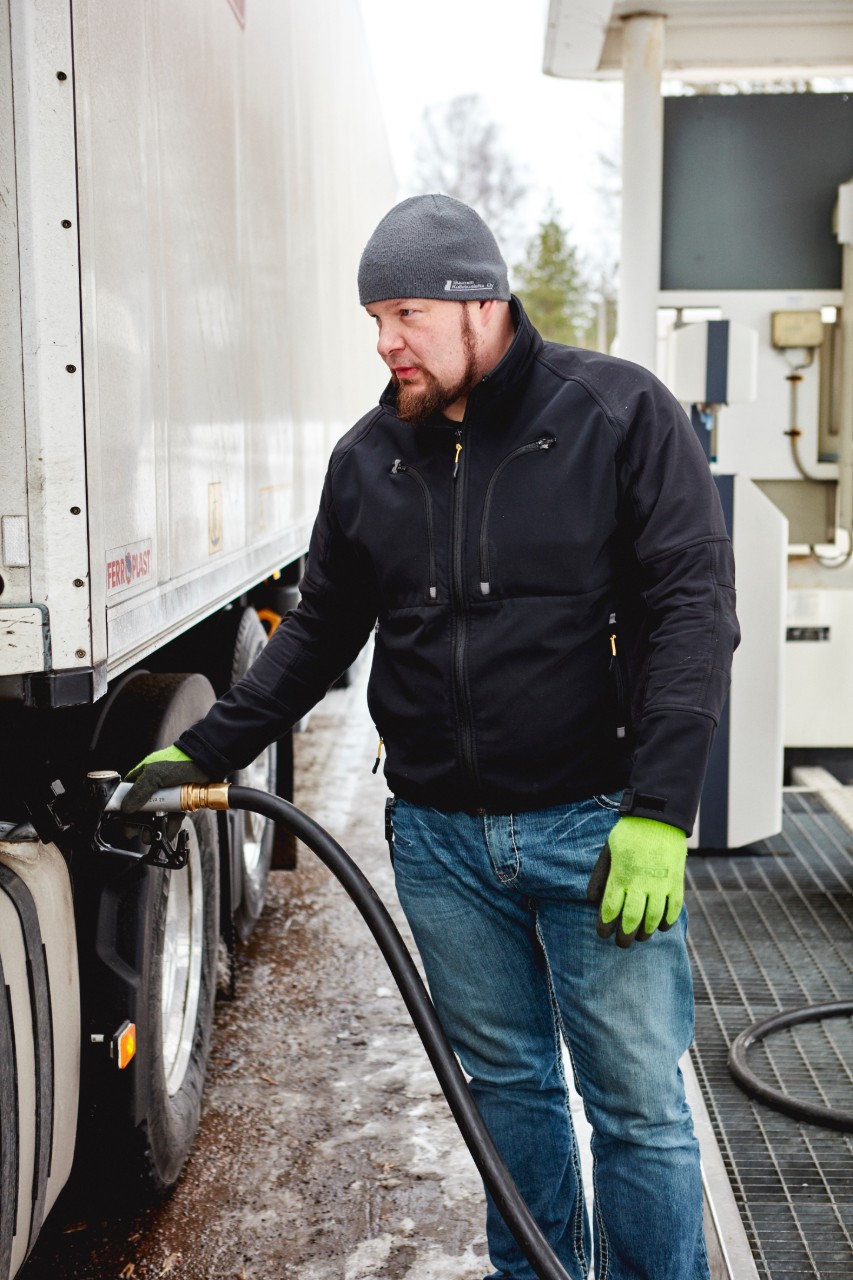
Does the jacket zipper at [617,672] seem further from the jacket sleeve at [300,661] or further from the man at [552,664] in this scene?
the jacket sleeve at [300,661]

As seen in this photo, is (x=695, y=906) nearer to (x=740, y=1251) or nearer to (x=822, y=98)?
(x=740, y=1251)

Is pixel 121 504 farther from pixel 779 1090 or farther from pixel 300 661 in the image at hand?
pixel 779 1090

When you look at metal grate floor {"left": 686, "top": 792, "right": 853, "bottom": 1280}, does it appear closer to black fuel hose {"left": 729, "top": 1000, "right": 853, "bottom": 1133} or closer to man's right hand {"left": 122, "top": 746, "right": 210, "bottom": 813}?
black fuel hose {"left": 729, "top": 1000, "right": 853, "bottom": 1133}

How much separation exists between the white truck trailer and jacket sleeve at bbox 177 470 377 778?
22cm

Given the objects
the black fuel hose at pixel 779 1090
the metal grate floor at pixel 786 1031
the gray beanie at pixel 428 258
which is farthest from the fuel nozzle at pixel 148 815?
the black fuel hose at pixel 779 1090

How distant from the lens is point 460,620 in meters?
2.46

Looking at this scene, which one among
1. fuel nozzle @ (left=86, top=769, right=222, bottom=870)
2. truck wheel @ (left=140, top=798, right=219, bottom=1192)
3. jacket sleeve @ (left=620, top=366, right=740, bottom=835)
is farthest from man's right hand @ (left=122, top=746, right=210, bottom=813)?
jacket sleeve @ (left=620, top=366, right=740, bottom=835)

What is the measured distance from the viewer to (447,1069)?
245 cm

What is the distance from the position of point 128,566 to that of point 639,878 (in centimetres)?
111

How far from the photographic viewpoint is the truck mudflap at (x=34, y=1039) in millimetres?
2400

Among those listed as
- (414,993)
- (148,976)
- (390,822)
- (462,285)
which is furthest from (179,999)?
(462,285)

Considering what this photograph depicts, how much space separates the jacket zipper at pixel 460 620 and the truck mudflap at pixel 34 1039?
0.84 meters

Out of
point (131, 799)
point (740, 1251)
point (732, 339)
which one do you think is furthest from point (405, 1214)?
point (732, 339)

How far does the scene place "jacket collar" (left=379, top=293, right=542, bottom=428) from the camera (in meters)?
2.42
